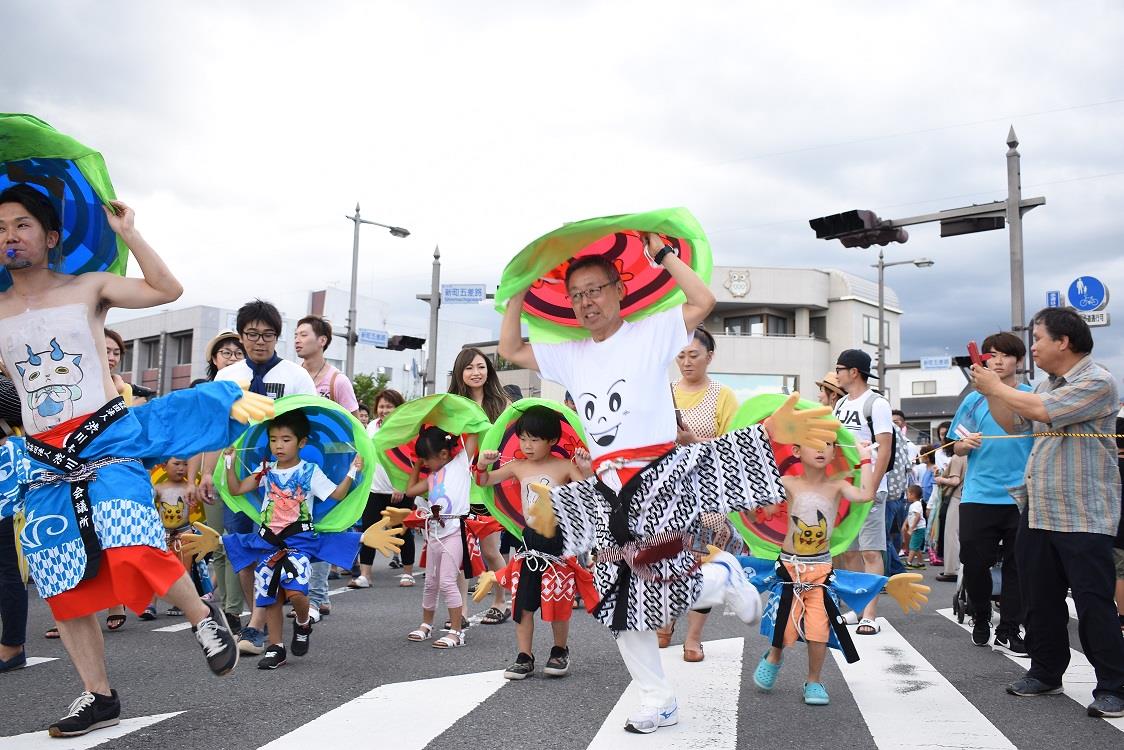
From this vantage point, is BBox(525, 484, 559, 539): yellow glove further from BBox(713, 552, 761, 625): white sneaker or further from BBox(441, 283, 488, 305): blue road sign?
BBox(441, 283, 488, 305): blue road sign

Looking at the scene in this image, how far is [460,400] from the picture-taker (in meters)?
6.79

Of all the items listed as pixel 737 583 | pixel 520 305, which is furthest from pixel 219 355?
pixel 737 583

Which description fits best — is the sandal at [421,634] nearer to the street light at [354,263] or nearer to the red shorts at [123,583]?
the red shorts at [123,583]

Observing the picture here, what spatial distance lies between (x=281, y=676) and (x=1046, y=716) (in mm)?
3779

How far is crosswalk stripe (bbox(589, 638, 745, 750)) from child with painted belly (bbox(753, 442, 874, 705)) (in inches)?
10.5

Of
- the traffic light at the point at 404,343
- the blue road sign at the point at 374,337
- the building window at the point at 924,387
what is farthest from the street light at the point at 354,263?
the building window at the point at 924,387

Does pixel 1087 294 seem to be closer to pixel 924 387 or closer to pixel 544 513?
pixel 544 513

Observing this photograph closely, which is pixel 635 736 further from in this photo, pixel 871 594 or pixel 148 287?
pixel 148 287

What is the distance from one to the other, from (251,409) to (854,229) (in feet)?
35.1

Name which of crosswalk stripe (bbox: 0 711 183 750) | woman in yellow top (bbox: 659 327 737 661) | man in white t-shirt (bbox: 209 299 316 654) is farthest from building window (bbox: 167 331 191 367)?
crosswalk stripe (bbox: 0 711 183 750)

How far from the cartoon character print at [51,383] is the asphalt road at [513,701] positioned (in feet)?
4.16

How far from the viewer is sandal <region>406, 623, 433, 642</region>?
6.34 metres

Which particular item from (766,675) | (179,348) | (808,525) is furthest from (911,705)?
(179,348)

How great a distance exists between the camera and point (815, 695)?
177 inches
